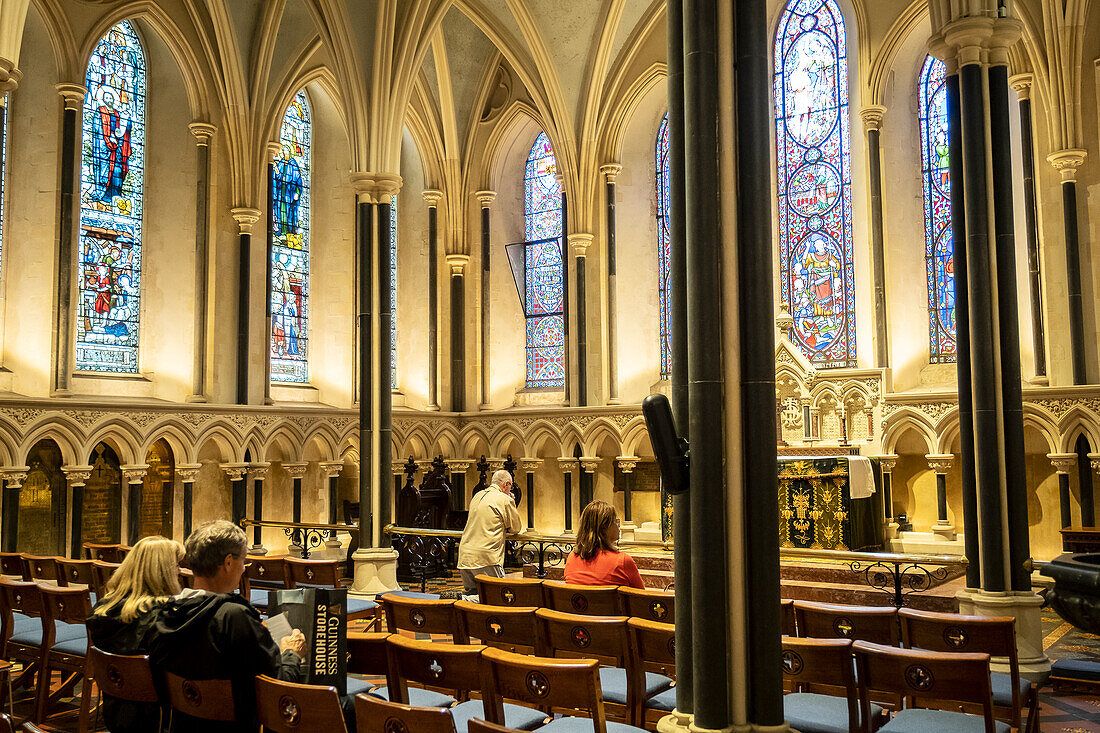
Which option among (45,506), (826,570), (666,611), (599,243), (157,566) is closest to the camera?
(157,566)

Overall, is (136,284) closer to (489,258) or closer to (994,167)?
(489,258)

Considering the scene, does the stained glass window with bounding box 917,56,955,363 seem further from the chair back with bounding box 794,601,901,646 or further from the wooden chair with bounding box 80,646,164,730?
the wooden chair with bounding box 80,646,164,730

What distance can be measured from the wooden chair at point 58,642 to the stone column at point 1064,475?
11.3 m

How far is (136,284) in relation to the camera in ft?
45.7

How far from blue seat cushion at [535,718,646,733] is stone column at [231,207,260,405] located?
38.2 ft

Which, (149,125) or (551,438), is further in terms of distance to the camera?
(551,438)

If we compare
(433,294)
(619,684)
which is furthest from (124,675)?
(433,294)

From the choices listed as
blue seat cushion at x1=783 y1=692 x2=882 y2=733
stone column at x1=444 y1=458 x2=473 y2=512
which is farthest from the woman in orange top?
stone column at x1=444 y1=458 x2=473 y2=512

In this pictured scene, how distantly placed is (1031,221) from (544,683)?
11.9 metres

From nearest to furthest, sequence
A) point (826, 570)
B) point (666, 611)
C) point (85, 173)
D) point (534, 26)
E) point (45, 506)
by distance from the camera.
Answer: point (666, 611) → point (826, 570) → point (45, 506) → point (85, 173) → point (534, 26)

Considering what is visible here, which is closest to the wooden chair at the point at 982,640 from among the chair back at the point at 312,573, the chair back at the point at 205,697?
the chair back at the point at 205,697

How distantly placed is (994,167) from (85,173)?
11893mm

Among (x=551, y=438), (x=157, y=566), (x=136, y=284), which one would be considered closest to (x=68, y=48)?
(x=136, y=284)

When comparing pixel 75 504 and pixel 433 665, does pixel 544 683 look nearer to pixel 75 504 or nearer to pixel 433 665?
pixel 433 665
